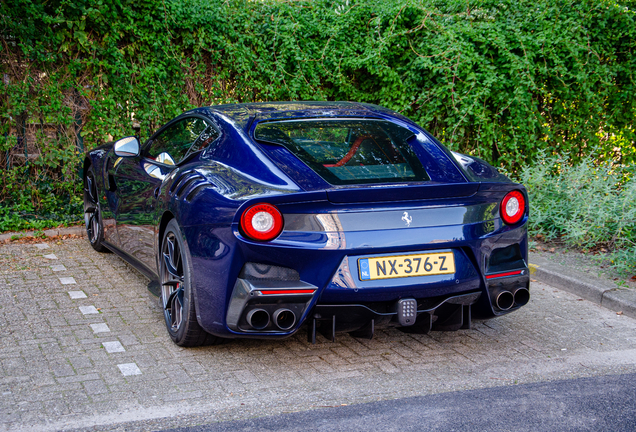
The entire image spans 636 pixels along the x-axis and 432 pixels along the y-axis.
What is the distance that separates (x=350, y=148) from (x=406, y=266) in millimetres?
930

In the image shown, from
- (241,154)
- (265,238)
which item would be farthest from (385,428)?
(241,154)

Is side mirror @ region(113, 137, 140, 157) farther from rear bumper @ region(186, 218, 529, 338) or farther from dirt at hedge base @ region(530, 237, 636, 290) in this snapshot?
dirt at hedge base @ region(530, 237, 636, 290)

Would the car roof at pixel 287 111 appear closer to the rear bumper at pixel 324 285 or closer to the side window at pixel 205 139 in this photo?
the side window at pixel 205 139

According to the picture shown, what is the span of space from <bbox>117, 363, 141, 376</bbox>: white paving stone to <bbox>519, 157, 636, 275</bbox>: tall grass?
3917 millimetres

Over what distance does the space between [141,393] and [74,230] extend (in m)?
4.21

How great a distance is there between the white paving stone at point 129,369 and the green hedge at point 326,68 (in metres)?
4.56

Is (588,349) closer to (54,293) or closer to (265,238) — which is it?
(265,238)

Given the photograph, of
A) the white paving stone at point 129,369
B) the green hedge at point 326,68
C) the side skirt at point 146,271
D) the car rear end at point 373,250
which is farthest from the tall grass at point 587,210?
the white paving stone at point 129,369

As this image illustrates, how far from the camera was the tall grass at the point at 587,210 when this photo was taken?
580cm

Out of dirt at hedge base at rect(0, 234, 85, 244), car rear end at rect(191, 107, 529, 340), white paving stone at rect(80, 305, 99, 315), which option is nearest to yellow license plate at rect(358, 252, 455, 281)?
car rear end at rect(191, 107, 529, 340)

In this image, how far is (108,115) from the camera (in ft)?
24.7

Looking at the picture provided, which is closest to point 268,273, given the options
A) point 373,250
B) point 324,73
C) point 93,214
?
point 373,250

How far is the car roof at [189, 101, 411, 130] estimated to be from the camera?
3955mm

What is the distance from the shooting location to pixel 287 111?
4066 mm
